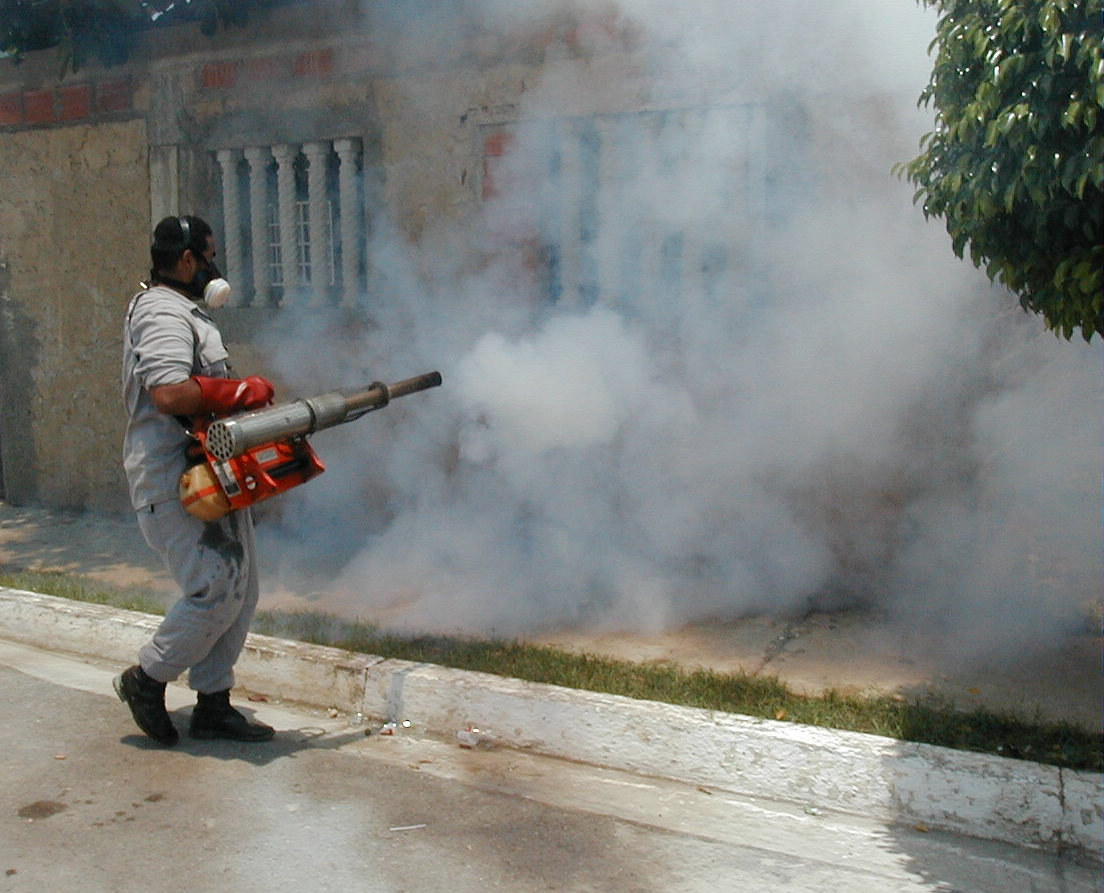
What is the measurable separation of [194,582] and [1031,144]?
8.73 ft

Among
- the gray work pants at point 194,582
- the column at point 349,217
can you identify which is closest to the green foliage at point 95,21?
the column at point 349,217

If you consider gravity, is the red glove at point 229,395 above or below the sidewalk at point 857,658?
above

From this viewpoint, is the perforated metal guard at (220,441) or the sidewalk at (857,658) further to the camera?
the sidewalk at (857,658)

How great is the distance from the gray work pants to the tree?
2344mm

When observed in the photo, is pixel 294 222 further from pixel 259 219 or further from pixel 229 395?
pixel 229 395

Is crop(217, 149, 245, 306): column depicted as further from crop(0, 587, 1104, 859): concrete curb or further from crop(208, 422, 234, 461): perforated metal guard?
crop(208, 422, 234, 461): perforated metal guard

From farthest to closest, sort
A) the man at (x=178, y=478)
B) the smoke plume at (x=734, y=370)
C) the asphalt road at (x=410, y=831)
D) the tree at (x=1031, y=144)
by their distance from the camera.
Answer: the smoke plume at (x=734, y=370) → the man at (x=178, y=478) → the asphalt road at (x=410, y=831) → the tree at (x=1031, y=144)

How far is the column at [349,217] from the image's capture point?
6070 millimetres

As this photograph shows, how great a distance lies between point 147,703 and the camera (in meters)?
3.61

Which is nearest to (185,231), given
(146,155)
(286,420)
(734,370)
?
(286,420)

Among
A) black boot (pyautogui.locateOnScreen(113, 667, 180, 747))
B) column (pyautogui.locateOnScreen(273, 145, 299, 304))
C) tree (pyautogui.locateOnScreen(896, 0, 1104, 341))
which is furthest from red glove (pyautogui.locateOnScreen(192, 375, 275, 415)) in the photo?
column (pyautogui.locateOnScreen(273, 145, 299, 304))

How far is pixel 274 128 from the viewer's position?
6285 millimetres

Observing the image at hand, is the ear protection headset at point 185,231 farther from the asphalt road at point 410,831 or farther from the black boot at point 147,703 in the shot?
the asphalt road at point 410,831

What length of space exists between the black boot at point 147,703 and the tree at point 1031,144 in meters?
2.79
